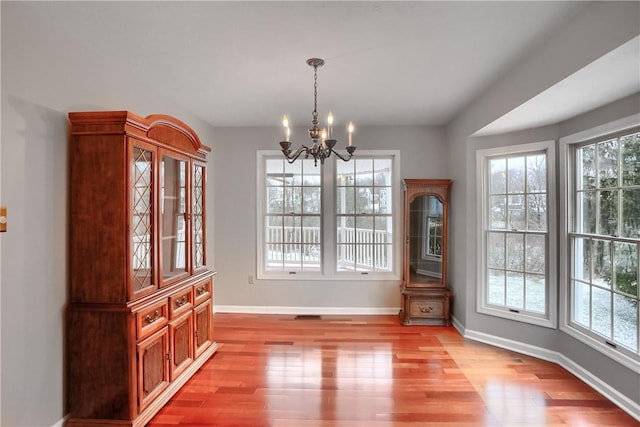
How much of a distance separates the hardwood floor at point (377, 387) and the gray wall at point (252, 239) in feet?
2.63

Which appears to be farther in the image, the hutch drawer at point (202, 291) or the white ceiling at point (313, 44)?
the hutch drawer at point (202, 291)

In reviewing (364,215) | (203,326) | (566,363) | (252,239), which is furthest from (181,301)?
(566,363)

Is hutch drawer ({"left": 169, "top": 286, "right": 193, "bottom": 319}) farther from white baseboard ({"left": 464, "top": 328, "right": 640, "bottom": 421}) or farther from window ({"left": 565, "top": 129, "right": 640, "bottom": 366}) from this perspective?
window ({"left": 565, "top": 129, "right": 640, "bottom": 366})

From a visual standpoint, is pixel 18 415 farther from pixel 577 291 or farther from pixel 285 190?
pixel 577 291

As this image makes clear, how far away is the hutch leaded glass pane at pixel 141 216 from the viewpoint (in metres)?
2.21

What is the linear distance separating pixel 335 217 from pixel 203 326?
2180mm

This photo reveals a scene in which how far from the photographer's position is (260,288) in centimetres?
459

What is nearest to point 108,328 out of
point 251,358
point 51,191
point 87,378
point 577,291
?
point 87,378

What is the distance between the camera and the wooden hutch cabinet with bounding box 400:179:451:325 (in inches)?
162

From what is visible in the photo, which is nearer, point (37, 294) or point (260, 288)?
point (37, 294)

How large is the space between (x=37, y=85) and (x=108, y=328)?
Result: 1532mm

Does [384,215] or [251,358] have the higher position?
[384,215]

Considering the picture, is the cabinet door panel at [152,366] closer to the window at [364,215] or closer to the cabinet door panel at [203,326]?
the cabinet door panel at [203,326]

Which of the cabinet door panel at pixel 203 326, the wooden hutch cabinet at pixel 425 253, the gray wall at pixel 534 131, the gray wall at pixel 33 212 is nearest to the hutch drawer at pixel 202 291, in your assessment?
the cabinet door panel at pixel 203 326
